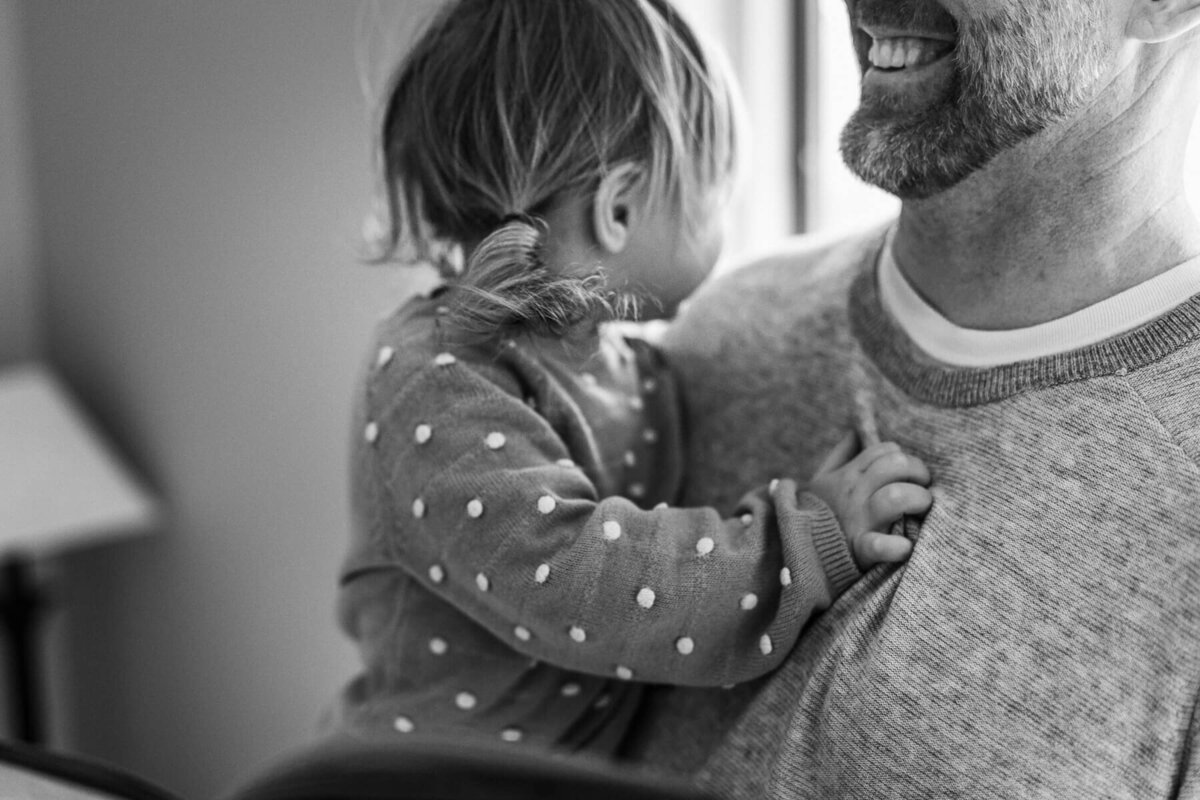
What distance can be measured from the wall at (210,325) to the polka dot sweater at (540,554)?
0.73 meters

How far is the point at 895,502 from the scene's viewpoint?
0.95 meters

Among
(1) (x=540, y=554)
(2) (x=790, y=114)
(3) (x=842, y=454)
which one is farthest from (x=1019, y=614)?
(2) (x=790, y=114)

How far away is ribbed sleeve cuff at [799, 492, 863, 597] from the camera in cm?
96

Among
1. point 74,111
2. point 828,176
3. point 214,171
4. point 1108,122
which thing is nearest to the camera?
point 1108,122

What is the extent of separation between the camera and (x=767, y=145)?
1749 millimetres

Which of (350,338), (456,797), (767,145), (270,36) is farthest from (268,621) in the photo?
(456,797)

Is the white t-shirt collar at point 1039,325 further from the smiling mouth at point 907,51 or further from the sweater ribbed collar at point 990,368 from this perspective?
the smiling mouth at point 907,51

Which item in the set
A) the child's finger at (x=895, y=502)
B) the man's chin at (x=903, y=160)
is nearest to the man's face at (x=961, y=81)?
the man's chin at (x=903, y=160)

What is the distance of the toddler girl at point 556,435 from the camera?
958 mm

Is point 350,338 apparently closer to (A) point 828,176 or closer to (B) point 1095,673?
(A) point 828,176

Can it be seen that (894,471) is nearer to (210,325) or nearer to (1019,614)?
(1019,614)

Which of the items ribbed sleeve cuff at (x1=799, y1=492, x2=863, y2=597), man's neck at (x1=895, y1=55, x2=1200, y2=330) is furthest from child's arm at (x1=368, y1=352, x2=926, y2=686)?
man's neck at (x1=895, y1=55, x2=1200, y2=330)

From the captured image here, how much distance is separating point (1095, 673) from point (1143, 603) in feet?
0.18

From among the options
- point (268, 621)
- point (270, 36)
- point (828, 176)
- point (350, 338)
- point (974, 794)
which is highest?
point (270, 36)
